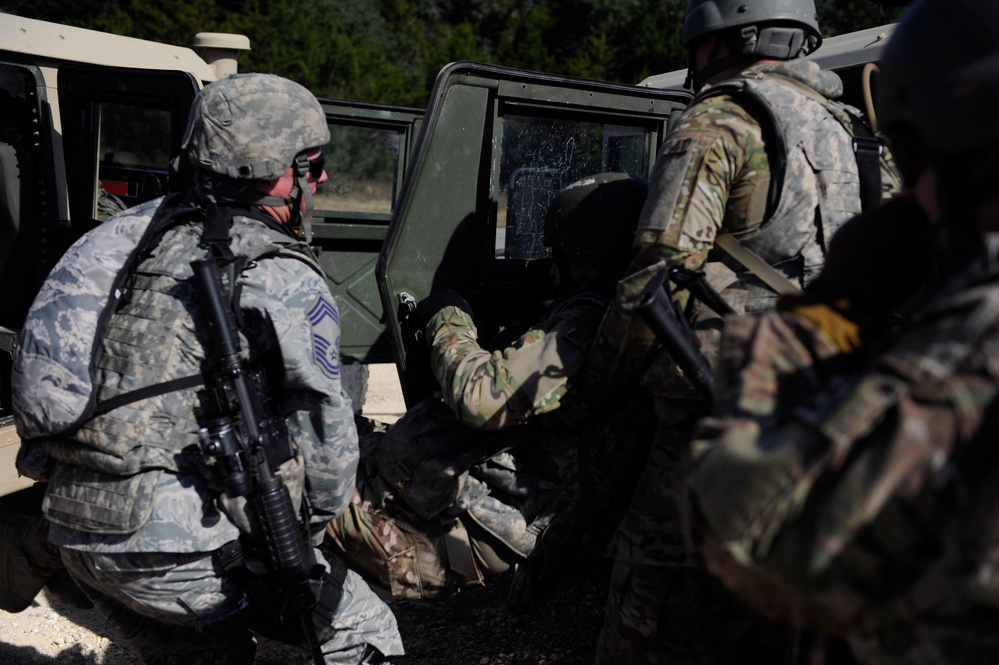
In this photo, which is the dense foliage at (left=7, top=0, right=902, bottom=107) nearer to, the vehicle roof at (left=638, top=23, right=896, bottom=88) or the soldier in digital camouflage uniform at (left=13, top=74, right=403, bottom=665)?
the vehicle roof at (left=638, top=23, right=896, bottom=88)

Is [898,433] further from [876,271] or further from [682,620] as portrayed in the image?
[682,620]

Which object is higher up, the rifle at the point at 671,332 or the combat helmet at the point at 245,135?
the combat helmet at the point at 245,135

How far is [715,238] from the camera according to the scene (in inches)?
92.8

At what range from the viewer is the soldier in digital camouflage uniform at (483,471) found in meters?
2.79

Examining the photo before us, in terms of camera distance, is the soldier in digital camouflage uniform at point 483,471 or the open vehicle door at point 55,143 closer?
the soldier in digital camouflage uniform at point 483,471

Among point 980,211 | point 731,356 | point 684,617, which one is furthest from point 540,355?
point 980,211

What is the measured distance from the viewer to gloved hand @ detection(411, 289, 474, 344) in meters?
2.87

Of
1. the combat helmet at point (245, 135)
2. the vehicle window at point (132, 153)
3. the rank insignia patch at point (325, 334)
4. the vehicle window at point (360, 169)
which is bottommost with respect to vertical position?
the vehicle window at point (360, 169)

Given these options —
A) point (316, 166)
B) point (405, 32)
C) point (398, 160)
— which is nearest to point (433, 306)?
point (316, 166)

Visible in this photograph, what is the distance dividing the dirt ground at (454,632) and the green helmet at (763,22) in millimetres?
1986

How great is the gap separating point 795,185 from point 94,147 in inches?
140

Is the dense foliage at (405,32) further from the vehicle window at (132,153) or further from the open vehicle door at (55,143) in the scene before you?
the open vehicle door at (55,143)

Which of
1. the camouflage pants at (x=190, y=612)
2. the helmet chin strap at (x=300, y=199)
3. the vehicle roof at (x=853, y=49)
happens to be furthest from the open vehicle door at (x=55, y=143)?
the vehicle roof at (x=853, y=49)

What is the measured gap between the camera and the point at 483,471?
288 centimetres
